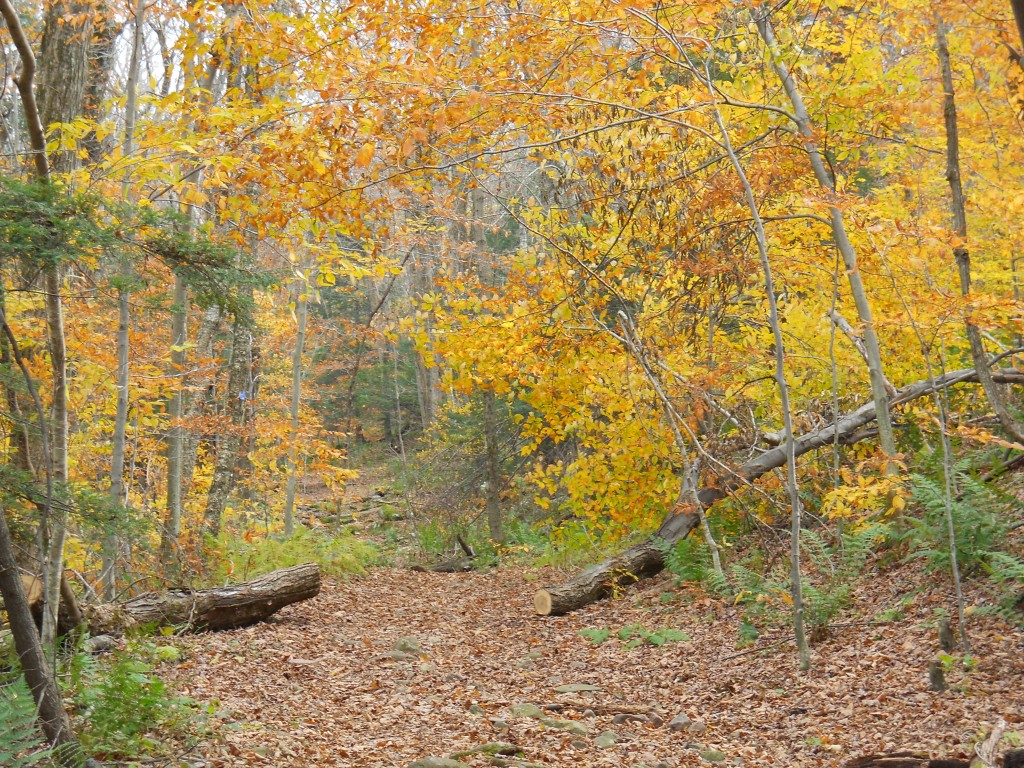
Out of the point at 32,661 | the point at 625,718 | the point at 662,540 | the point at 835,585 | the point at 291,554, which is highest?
the point at 32,661

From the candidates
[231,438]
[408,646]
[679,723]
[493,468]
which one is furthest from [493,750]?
[493,468]

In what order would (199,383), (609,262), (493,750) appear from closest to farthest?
(493,750) < (609,262) < (199,383)

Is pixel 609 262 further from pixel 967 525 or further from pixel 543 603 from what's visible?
pixel 967 525

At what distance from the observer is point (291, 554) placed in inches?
455

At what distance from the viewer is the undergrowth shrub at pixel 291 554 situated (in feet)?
34.0

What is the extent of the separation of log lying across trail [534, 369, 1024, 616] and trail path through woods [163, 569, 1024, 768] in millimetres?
357

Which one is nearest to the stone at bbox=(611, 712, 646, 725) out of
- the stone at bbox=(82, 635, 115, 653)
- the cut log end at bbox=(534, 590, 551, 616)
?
the cut log end at bbox=(534, 590, 551, 616)

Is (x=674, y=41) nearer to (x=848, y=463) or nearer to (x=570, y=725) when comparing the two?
(x=570, y=725)

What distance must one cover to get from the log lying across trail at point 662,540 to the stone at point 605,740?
3.58m

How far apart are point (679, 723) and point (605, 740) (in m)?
0.61

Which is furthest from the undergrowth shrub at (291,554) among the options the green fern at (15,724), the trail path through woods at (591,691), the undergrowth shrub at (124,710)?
the green fern at (15,724)

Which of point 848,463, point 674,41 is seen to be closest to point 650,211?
point 674,41

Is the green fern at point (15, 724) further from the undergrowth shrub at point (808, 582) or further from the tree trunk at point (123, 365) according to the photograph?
the undergrowth shrub at point (808, 582)

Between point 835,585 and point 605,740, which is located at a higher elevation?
point 835,585
